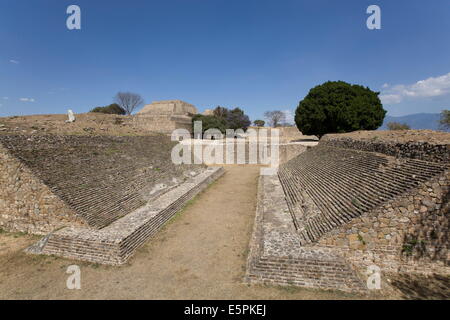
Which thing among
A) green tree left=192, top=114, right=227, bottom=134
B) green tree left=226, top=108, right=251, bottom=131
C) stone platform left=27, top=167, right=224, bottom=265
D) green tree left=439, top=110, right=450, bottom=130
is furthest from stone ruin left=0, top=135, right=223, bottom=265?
green tree left=226, top=108, right=251, bottom=131

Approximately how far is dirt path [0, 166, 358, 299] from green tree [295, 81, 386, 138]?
2032 centimetres

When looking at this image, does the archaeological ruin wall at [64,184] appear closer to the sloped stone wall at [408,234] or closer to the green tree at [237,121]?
the sloped stone wall at [408,234]

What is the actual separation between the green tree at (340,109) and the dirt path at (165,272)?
2032cm

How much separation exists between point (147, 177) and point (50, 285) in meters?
6.79

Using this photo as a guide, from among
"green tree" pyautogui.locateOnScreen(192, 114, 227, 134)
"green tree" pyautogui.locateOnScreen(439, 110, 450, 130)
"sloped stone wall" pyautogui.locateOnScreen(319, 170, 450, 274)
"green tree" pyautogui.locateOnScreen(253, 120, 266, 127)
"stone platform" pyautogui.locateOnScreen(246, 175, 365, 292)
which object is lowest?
"stone platform" pyautogui.locateOnScreen(246, 175, 365, 292)

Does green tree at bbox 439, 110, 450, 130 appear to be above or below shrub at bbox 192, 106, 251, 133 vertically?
below

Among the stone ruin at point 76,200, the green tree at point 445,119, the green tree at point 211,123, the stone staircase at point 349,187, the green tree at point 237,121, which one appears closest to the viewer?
the stone staircase at point 349,187

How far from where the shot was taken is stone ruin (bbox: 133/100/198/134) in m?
29.5

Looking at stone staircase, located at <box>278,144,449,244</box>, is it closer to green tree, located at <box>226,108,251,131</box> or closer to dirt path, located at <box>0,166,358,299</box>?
dirt path, located at <box>0,166,358,299</box>

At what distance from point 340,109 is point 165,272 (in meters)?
24.2

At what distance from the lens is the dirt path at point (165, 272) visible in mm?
5266

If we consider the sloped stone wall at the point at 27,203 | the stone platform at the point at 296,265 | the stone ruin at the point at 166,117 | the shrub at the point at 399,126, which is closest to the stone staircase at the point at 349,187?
the stone platform at the point at 296,265

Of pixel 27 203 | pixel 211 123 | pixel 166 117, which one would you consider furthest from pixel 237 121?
pixel 27 203

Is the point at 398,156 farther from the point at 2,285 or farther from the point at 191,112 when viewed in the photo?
the point at 191,112
